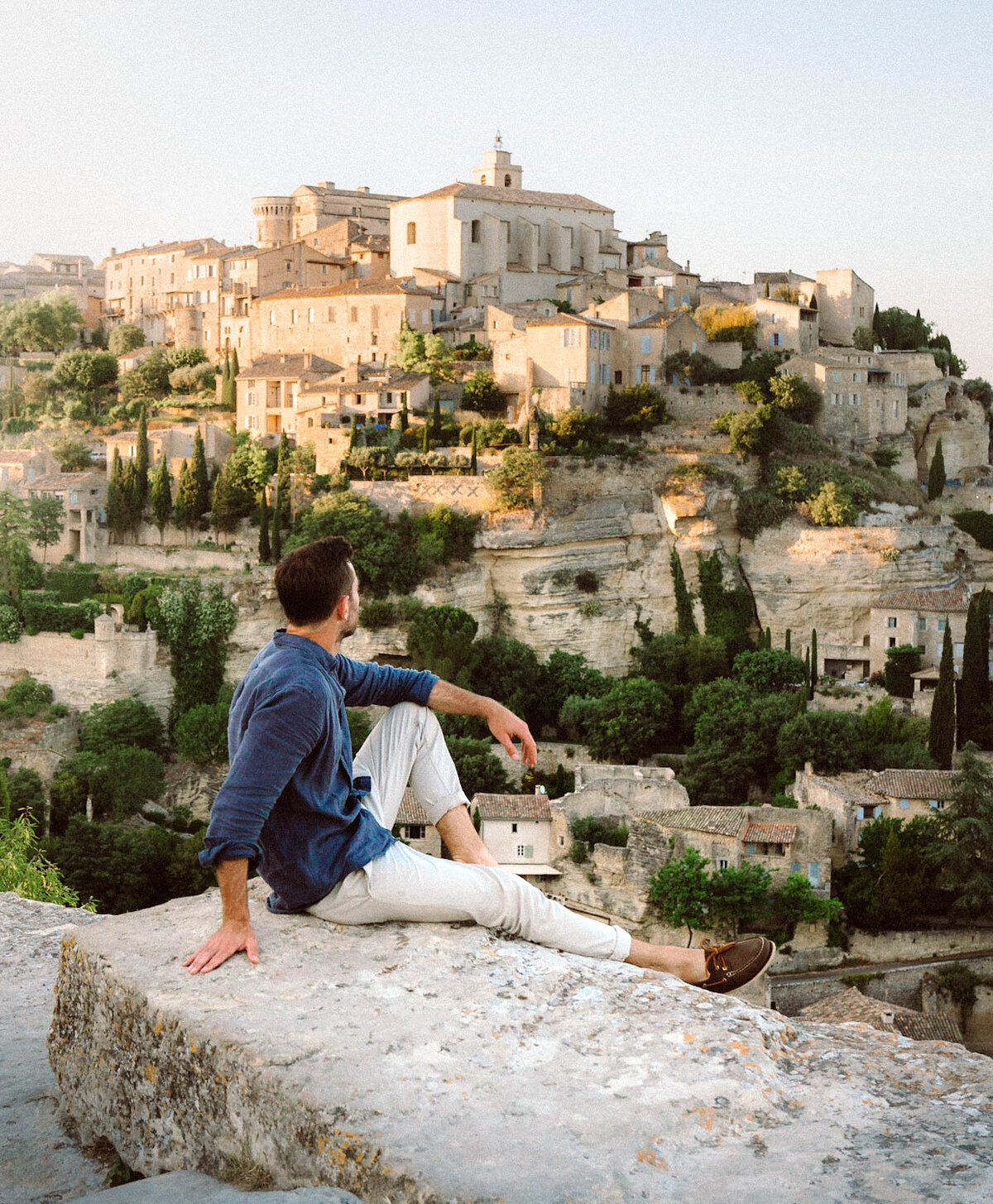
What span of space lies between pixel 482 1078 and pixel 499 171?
49505mm

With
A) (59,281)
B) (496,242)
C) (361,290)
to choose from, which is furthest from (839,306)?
(59,281)

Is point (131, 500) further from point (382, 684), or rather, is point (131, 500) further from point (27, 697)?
point (382, 684)

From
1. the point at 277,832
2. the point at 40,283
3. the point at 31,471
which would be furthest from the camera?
the point at 40,283

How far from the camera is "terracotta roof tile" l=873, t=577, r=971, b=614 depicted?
1289 inches

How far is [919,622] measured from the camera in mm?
32750

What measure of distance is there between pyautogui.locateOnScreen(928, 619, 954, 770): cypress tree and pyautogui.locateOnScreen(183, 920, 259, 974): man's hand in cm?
2640

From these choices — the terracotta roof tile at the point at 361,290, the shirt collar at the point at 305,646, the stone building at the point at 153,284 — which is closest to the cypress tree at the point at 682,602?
the terracotta roof tile at the point at 361,290

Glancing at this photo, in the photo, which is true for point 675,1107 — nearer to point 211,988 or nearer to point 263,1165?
point 263,1165

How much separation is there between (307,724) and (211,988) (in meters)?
0.83

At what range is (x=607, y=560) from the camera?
35219 mm

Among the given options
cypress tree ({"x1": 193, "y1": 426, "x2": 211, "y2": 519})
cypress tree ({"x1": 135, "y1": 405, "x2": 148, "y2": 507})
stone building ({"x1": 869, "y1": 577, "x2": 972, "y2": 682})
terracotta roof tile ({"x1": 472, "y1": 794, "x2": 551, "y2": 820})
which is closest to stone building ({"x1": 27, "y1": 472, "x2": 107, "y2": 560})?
cypress tree ({"x1": 135, "y1": 405, "x2": 148, "y2": 507})

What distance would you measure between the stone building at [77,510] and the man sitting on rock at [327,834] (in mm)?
32506

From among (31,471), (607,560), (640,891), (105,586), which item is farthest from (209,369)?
(640,891)

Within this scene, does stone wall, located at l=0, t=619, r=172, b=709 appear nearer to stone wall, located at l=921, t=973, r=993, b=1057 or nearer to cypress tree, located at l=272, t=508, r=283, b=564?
cypress tree, located at l=272, t=508, r=283, b=564
